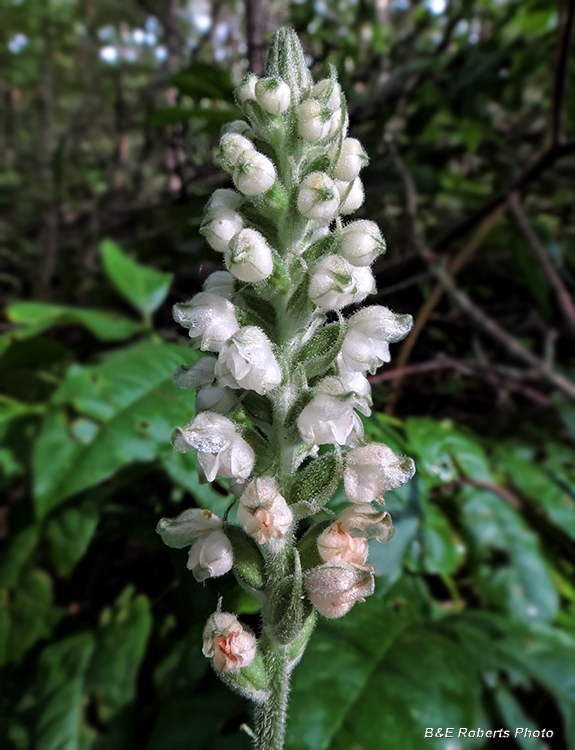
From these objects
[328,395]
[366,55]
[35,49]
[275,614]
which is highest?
[35,49]

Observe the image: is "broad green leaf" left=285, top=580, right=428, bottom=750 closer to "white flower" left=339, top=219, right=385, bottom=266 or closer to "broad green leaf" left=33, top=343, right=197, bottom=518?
"broad green leaf" left=33, top=343, right=197, bottom=518

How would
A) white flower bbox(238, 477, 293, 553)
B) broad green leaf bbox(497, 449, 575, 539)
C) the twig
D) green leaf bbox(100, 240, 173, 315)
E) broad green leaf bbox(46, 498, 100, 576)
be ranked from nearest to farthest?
white flower bbox(238, 477, 293, 553) < broad green leaf bbox(46, 498, 100, 576) < broad green leaf bbox(497, 449, 575, 539) < green leaf bbox(100, 240, 173, 315) < the twig

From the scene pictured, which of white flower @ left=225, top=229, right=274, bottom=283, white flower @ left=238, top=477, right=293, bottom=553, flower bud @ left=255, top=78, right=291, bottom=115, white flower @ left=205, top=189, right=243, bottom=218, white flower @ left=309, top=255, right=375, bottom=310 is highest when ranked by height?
flower bud @ left=255, top=78, right=291, bottom=115

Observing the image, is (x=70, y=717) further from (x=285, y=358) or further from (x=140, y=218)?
(x=140, y=218)

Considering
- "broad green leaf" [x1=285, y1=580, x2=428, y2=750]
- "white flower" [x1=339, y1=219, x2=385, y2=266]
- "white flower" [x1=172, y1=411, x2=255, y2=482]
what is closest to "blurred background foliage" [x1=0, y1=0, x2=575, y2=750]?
"broad green leaf" [x1=285, y1=580, x2=428, y2=750]

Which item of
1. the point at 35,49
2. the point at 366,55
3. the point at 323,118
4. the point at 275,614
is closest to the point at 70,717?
the point at 275,614

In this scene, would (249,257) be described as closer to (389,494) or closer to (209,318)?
(209,318)

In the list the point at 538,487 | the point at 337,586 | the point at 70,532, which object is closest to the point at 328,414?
the point at 337,586
